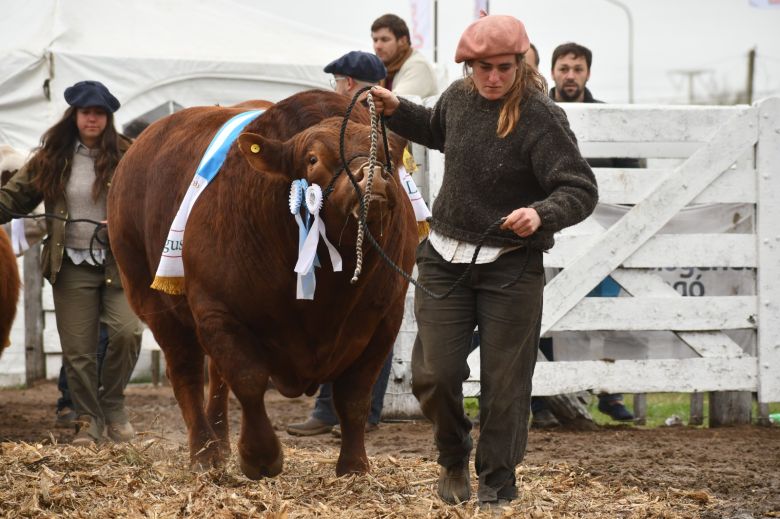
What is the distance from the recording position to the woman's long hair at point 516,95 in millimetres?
4258

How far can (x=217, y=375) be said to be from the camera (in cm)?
606

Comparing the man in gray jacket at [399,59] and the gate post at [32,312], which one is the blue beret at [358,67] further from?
the gate post at [32,312]

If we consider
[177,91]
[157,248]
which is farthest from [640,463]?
[177,91]

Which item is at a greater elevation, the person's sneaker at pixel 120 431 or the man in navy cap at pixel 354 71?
the man in navy cap at pixel 354 71

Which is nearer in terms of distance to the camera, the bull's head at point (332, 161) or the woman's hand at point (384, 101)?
the bull's head at point (332, 161)

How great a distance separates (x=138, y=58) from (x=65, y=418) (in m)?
3.87

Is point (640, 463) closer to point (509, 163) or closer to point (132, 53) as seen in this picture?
point (509, 163)

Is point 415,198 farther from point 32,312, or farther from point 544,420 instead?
point 32,312

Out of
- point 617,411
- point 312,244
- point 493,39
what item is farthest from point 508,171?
point 617,411

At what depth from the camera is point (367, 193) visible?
162 inches

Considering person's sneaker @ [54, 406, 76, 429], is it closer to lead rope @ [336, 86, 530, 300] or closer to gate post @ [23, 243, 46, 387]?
gate post @ [23, 243, 46, 387]

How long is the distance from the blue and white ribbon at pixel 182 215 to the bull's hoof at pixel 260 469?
2.74 ft

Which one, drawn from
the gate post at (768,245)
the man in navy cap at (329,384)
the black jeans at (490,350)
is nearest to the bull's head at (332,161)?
the black jeans at (490,350)

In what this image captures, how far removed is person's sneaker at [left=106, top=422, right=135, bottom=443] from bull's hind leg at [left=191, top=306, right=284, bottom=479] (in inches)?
89.9
